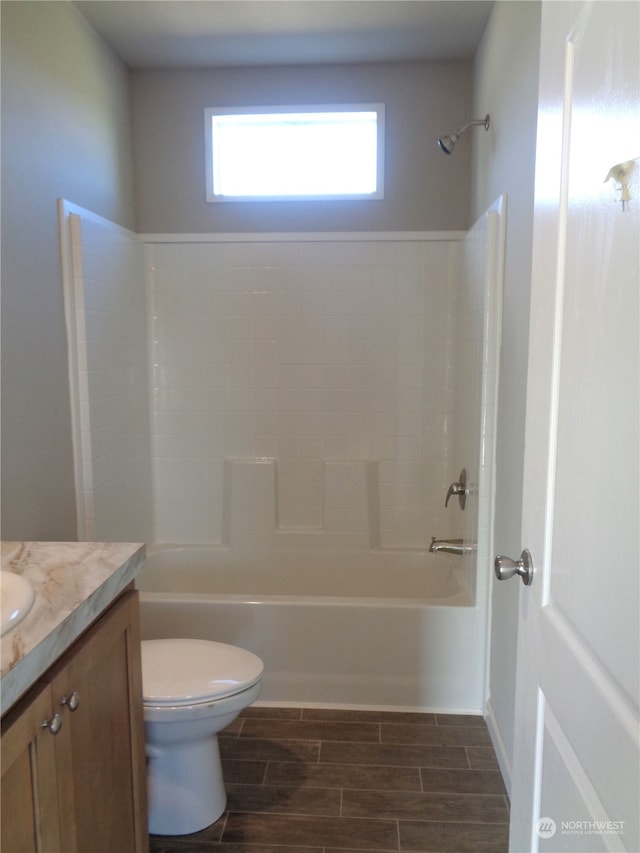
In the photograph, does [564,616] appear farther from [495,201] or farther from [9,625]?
[495,201]

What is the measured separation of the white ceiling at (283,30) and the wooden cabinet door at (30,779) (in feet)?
8.12

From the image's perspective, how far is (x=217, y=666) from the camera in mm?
1915

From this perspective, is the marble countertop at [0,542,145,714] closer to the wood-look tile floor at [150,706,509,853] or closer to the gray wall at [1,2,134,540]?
the gray wall at [1,2,134,540]

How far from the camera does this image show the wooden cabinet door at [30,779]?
978 mm

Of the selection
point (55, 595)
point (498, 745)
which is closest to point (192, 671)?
point (55, 595)

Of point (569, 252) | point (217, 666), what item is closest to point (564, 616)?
point (569, 252)

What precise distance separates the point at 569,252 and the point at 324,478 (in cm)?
235

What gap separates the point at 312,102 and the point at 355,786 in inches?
112

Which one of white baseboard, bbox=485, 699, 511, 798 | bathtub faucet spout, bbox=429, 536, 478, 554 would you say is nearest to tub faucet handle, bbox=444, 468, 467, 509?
bathtub faucet spout, bbox=429, 536, 478, 554

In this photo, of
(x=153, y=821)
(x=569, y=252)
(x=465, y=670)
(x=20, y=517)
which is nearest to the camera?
(x=569, y=252)

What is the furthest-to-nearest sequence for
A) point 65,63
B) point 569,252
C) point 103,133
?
point 103,133 → point 65,63 → point 569,252

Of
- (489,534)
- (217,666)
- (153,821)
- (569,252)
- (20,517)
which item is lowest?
(153,821)

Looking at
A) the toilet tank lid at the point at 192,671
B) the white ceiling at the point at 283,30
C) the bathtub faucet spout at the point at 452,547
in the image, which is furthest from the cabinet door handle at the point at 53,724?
the white ceiling at the point at 283,30

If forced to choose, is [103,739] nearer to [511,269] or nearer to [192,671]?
[192,671]
